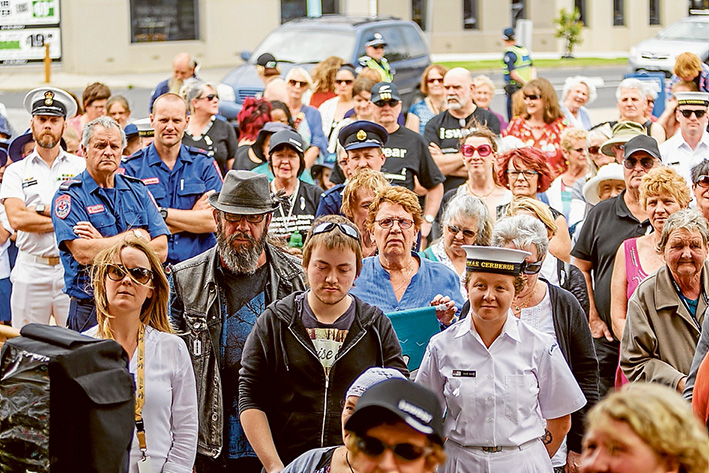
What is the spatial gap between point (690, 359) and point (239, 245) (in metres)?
2.38

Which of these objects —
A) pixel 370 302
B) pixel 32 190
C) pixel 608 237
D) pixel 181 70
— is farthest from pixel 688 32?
pixel 370 302

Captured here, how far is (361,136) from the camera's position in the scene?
8250 mm

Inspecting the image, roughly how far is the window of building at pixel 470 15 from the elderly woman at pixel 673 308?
125ft

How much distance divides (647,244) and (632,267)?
0.17 m

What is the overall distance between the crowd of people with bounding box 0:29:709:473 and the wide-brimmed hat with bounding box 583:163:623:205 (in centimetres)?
2

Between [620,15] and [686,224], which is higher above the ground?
[620,15]

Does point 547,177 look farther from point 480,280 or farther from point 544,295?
point 480,280

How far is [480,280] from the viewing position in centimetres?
462

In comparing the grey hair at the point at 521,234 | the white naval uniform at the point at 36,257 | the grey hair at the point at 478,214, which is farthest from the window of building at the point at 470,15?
the grey hair at the point at 521,234

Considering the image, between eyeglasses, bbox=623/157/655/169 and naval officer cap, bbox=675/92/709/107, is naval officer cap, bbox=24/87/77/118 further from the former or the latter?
naval officer cap, bbox=675/92/709/107

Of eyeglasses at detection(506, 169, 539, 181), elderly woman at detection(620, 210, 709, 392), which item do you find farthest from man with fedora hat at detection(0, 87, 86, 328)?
elderly woman at detection(620, 210, 709, 392)

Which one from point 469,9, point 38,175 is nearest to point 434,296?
point 38,175

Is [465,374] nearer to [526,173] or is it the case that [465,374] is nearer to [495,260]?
[495,260]

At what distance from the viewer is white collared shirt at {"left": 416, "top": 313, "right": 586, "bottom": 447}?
179 inches
